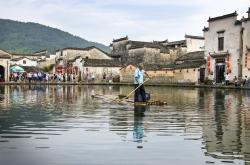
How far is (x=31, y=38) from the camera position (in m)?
175

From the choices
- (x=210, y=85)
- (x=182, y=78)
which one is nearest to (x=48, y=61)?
(x=182, y=78)

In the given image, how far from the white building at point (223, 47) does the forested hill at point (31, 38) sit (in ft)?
338

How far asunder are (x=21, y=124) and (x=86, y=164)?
5163mm

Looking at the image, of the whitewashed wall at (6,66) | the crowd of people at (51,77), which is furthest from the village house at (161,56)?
the whitewashed wall at (6,66)

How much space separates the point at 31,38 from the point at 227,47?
439 feet

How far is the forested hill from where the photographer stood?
157 metres

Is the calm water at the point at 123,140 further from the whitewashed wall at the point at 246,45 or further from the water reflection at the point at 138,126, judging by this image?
the whitewashed wall at the point at 246,45

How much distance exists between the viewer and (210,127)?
Result: 10945 mm

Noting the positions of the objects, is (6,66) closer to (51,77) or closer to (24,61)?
(51,77)

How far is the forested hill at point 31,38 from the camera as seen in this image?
6175 inches

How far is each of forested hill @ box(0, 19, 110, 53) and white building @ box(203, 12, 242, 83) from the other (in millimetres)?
102896

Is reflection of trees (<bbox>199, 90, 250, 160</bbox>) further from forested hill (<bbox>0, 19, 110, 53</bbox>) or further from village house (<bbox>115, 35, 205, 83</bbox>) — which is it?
forested hill (<bbox>0, 19, 110, 53</bbox>)

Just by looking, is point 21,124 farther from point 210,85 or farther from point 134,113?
point 210,85

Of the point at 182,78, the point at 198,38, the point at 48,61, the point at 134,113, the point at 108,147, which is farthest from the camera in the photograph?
the point at 48,61
